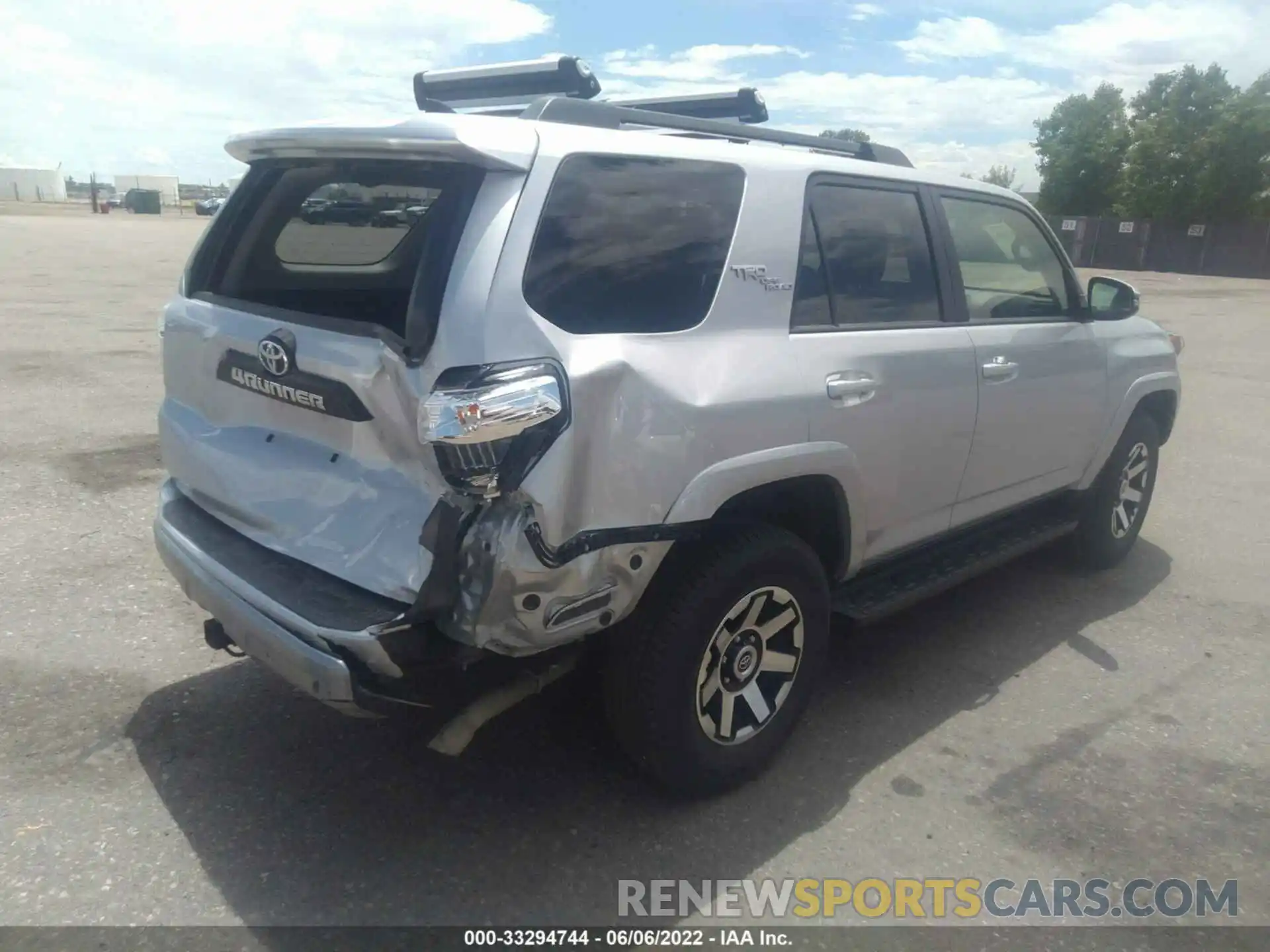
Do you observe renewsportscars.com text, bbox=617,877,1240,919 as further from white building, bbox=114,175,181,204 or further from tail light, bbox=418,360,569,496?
white building, bbox=114,175,181,204

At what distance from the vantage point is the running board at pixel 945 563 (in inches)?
138

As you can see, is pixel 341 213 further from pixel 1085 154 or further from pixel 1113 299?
pixel 1085 154

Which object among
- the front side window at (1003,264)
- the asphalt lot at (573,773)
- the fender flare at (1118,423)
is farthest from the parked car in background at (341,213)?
the fender flare at (1118,423)

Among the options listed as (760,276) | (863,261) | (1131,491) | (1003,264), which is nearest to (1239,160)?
(1131,491)

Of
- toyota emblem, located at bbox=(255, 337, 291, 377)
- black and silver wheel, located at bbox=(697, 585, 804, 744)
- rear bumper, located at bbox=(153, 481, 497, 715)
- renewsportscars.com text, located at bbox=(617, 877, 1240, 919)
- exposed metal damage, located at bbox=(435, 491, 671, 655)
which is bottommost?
renewsportscars.com text, located at bbox=(617, 877, 1240, 919)

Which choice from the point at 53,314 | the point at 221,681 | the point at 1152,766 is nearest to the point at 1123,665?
the point at 1152,766

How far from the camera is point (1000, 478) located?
4.07 metres

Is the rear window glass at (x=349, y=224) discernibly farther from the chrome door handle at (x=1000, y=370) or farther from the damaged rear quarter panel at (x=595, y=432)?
the chrome door handle at (x=1000, y=370)

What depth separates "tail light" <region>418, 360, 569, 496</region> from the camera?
2.32m

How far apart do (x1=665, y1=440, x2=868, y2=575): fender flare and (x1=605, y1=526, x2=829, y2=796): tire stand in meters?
0.18

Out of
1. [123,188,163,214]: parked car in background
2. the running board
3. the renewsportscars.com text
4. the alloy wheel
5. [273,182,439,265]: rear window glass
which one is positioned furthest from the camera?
[123,188,163,214]: parked car in background

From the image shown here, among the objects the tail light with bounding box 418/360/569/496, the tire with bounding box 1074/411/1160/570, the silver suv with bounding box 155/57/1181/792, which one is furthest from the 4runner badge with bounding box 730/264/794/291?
the tire with bounding box 1074/411/1160/570

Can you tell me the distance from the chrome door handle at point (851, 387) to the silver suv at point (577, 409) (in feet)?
0.05

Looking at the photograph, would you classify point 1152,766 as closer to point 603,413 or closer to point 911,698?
point 911,698
